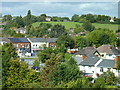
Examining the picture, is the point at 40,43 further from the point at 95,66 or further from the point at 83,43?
the point at 95,66

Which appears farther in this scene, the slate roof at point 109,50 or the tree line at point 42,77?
the slate roof at point 109,50

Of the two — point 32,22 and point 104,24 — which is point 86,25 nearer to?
point 104,24

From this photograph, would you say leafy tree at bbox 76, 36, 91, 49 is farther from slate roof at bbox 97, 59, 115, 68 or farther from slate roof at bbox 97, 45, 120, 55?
slate roof at bbox 97, 59, 115, 68

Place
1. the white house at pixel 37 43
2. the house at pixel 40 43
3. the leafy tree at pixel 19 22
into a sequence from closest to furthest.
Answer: the white house at pixel 37 43, the house at pixel 40 43, the leafy tree at pixel 19 22

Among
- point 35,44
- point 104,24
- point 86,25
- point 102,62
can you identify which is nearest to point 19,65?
point 102,62

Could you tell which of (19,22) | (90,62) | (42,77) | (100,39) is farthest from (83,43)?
(19,22)

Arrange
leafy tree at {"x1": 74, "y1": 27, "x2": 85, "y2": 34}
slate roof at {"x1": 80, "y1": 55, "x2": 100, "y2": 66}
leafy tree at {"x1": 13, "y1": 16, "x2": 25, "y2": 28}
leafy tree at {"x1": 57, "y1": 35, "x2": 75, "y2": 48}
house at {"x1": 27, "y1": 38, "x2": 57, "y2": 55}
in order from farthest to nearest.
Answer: leafy tree at {"x1": 13, "y1": 16, "x2": 25, "y2": 28} → leafy tree at {"x1": 74, "y1": 27, "x2": 85, "y2": 34} → house at {"x1": 27, "y1": 38, "x2": 57, "y2": 55} → leafy tree at {"x1": 57, "y1": 35, "x2": 75, "y2": 48} → slate roof at {"x1": 80, "y1": 55, "x2": 100, "y2": 66}

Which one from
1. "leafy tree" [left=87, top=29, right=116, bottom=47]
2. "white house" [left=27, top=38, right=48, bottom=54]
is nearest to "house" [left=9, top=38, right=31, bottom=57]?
"white house" [left=27, top=38, right=48, bottom=54]

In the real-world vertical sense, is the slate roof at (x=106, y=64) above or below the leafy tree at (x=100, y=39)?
below

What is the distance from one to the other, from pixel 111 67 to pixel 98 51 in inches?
204

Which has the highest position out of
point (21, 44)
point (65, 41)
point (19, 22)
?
point (19, 22)

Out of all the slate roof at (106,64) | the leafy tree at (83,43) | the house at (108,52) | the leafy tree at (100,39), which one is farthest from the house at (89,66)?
the leafy tree at (100,39)

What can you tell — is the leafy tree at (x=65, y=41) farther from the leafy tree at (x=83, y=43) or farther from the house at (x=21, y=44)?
the house at (x=21, y=44)

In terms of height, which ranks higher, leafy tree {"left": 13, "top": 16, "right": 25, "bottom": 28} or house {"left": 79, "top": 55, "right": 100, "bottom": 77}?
leafy tree {"left": 13, "top": 16, "right": 25, "bottom": 28}
